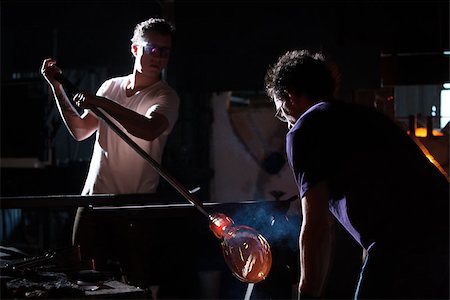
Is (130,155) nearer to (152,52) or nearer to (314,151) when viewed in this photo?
(152,52)

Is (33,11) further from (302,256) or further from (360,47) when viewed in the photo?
(302,256)

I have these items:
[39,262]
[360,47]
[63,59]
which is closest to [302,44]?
[360,47]

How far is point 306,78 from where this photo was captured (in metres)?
2.95

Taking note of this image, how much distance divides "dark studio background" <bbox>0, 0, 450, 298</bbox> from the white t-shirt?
7.14 feet

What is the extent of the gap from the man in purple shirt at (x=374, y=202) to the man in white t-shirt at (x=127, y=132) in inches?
61.6

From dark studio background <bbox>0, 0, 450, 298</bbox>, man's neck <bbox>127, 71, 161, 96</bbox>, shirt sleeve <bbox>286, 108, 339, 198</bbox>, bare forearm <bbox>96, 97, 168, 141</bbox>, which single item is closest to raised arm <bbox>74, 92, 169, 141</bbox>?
bare forearm <bbox>96, 97, 168, 141</bbox>

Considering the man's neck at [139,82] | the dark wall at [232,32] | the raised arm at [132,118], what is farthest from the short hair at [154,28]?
the dark wall at [232,32]

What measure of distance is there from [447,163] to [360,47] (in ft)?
4.35

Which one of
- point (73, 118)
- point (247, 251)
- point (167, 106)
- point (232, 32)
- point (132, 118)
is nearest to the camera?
point (247, 251)

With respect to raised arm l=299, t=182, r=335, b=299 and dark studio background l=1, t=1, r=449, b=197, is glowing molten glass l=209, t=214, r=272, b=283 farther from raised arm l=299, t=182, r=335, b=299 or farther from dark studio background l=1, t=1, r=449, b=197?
dark studio background l=1, t=1, r=449, b=197

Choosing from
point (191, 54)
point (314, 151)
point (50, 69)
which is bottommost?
point (314, 151)

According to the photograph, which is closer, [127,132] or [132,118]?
[132,118]

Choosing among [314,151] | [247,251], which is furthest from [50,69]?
[314,151]

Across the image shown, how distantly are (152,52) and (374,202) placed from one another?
2.06m
